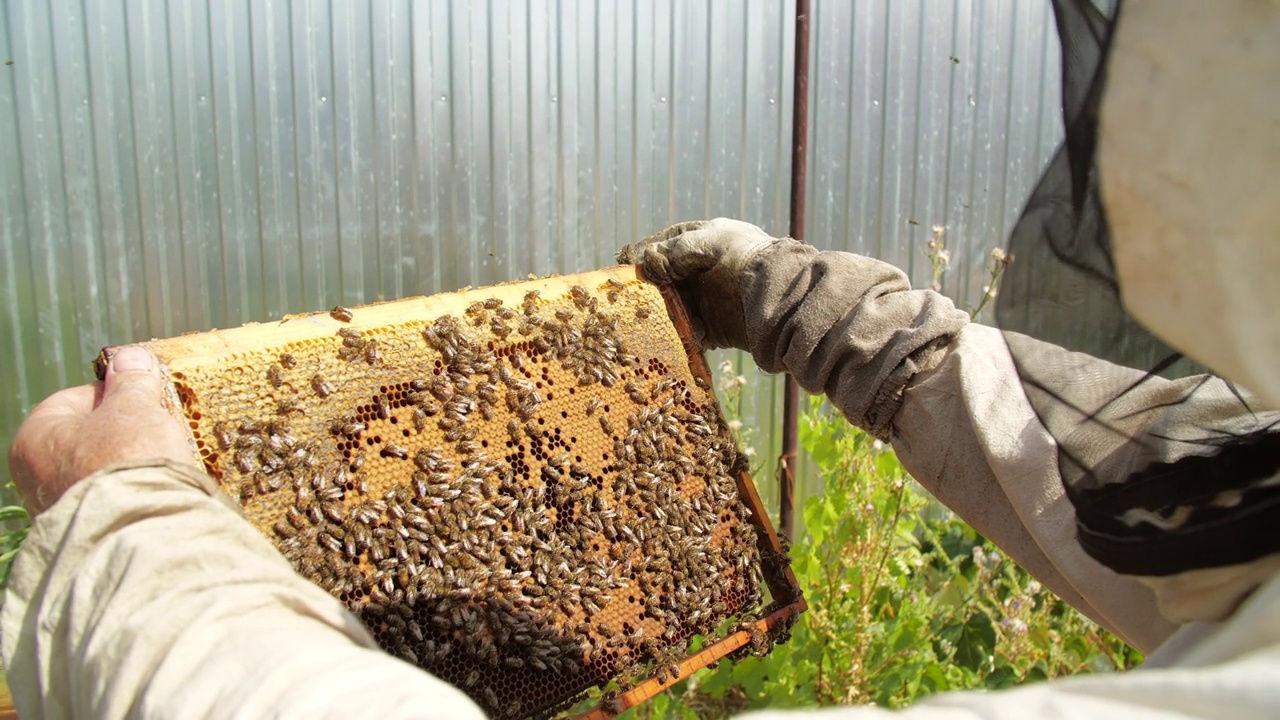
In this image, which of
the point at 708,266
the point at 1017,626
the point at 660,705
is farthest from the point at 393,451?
the point at 1017,626

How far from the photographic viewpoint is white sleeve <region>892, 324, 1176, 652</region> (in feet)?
5.79

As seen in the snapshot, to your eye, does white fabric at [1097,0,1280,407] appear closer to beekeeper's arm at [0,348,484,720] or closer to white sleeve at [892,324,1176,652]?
white sleeve at [892,324,1176,652]

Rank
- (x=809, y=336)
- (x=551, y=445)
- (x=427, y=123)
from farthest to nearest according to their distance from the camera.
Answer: (x=427, y=123), (x=809, y=336), (x=551, y=445)

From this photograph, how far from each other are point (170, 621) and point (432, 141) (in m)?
4.15

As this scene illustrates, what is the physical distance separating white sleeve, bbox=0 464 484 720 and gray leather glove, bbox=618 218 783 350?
69.8 inches

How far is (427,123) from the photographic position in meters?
4.84

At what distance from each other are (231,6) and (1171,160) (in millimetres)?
4958

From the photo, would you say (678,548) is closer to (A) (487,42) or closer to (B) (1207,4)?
(B) (1207,4)

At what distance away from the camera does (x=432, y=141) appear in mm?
4859

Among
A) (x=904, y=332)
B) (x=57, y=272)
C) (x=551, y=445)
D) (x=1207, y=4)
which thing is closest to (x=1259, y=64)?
(x=1207, y=4)

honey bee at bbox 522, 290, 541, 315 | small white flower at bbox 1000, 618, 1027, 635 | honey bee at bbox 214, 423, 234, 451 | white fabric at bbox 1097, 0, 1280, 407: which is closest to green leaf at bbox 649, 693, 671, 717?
small white flower at bbox 1000, 618, 1027, 635

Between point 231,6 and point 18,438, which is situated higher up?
point 231,6

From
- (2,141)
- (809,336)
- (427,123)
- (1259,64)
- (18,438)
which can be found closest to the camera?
(1259,64)

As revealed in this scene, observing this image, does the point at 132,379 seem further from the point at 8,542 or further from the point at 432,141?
the point at 432,141
